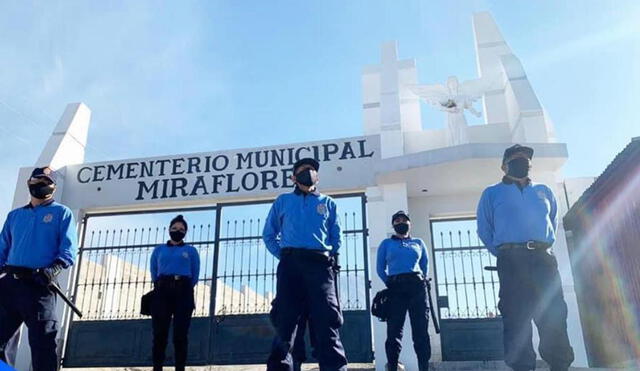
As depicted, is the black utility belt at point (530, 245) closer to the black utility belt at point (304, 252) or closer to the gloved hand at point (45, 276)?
the black utility belt at point (304, 252)

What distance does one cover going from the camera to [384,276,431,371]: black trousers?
534 centimetres

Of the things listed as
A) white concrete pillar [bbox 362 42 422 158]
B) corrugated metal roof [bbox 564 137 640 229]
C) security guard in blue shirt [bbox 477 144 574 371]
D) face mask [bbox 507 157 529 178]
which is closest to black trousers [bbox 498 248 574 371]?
security guard in blue shirt [bbox 477 144 574 371]

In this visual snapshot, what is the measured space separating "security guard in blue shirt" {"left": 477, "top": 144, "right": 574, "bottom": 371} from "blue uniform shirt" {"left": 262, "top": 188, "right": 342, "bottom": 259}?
1155 millimetres

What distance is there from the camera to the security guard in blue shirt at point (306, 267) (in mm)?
3277

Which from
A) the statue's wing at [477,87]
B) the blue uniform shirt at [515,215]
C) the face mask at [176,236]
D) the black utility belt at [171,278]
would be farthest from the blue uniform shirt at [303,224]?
the statue's wing at [477,87]

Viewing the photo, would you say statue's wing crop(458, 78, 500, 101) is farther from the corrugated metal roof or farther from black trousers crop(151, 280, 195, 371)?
black trousers crop(151, 280, 195, 371)

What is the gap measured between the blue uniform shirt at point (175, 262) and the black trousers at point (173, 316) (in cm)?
14

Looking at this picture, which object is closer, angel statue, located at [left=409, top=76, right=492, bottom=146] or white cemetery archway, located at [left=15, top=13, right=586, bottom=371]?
white cemetery archway, located at [left=15, top=13, right=586, bottom=371]


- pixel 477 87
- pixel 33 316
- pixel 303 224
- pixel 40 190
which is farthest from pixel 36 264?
pixel 477 87

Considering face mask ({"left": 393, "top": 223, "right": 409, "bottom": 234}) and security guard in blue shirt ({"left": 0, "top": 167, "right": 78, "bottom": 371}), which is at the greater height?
face mask ({"left": 393, "top": 223, "right": 409, "bottom": 234})

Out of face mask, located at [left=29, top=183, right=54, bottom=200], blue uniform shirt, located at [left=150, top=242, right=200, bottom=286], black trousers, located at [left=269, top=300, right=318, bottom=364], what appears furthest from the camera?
blue uniform shirt, located at [left=150, top=242, right=200, bottom=286]

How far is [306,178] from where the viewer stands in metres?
3.84

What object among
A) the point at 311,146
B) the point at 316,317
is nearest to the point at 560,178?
the point at 311,146

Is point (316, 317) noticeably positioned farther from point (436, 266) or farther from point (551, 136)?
point (551, 136)
